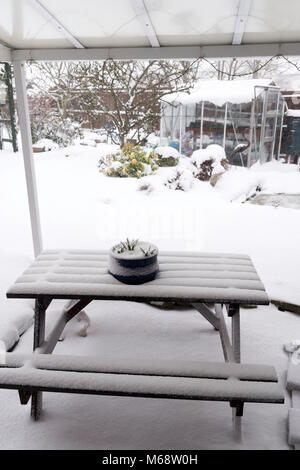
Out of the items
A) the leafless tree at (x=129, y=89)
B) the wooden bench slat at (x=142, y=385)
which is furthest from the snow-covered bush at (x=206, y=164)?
the wooden bench slat at (x=142, y=385)

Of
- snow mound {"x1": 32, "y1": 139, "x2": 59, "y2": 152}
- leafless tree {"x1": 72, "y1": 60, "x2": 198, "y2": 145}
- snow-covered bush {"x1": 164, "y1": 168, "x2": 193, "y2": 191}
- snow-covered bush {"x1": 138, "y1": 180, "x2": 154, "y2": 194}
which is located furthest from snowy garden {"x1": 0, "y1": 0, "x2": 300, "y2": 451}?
snow mound {"x1": 32, "y1": 139, "x2": 59, "y2": 152}

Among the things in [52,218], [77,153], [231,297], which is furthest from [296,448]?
[77,153]

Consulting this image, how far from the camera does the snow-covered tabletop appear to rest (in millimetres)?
1957

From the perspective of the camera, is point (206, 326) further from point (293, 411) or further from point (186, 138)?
point (186, 138)

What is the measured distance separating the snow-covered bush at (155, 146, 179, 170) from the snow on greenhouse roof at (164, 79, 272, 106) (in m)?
1.58

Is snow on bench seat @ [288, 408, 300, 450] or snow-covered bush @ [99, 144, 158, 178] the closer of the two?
snow on bench seat @ [288, 408, 300, 450]

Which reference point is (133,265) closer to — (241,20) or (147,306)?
(147,306)

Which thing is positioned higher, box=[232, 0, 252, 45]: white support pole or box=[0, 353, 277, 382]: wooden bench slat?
box=[232, 0, 252, 45]: white support pole

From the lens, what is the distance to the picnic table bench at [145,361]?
1.57m

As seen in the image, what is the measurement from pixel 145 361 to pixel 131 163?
232 inches

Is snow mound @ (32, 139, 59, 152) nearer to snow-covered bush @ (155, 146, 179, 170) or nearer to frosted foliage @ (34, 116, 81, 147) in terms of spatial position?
frosted foliage @ (34, 116, 81, 147)

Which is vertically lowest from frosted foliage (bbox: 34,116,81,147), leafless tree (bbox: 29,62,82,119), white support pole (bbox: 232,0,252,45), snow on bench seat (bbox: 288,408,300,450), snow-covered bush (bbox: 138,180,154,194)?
snow on bench seat (bbox: 288,408,300,450)

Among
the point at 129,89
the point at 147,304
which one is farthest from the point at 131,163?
the point at 147,304

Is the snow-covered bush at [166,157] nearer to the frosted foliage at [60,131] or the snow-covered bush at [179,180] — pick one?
the snow-covered bush at [179,180]
